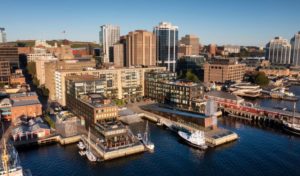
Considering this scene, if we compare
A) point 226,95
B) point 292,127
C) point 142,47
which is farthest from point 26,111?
point 142,47

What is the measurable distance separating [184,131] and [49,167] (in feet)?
101

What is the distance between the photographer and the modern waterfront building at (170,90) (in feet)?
254

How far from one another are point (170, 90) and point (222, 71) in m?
57.9

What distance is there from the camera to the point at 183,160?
47.8 metres

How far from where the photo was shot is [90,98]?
65688 millimetres

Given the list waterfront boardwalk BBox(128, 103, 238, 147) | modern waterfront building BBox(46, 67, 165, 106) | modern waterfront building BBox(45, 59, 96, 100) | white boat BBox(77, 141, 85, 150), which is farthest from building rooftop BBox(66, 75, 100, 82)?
white boat BBox(77, 141, 85, 150)

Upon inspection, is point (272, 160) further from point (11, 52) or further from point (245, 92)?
point (11, 52)

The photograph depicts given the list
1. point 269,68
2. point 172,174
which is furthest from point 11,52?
point 269,68

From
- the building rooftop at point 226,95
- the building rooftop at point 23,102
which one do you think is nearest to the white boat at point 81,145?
the building rooftop at point 23,102

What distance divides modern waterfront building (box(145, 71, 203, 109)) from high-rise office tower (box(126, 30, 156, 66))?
57525mm

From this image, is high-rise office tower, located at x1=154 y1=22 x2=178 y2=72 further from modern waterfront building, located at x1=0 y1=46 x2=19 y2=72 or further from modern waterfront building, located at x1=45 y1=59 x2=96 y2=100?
modern waterfront building, located at x1=0 y1=46 x2=19 y2=72

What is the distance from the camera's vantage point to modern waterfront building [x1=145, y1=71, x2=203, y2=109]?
7750cm

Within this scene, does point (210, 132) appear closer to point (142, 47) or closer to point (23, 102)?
point (23, 102)

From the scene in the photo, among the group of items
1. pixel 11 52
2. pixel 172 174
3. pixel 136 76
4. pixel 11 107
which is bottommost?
pixel 172 174
